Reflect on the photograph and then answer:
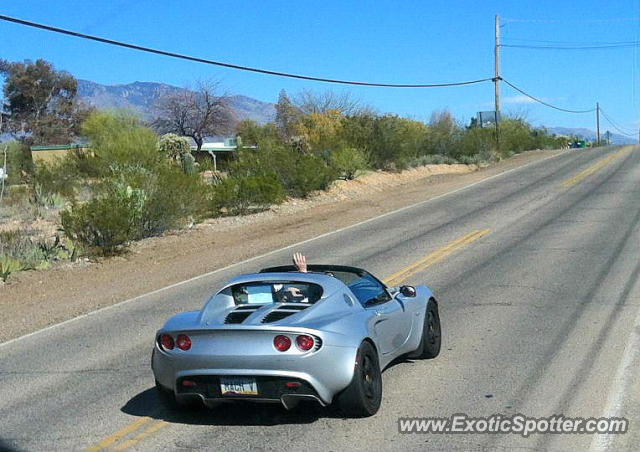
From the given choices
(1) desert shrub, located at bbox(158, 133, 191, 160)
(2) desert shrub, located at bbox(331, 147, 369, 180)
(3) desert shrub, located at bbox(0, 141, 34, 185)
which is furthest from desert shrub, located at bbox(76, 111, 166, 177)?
(2) desert shrub, located at bbox(331, 147, 369, 180)

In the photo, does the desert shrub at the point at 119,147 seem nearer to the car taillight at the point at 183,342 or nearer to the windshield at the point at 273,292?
the windshield at the point at 273,292

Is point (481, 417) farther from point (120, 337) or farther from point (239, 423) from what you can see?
point (120, 337)

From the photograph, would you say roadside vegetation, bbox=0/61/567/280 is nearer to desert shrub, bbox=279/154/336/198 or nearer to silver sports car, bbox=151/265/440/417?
desert shrub, bbox=279/154/336/198

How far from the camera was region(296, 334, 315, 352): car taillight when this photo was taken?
680 cm

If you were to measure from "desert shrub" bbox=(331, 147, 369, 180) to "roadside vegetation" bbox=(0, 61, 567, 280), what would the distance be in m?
0.04

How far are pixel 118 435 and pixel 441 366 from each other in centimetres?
364

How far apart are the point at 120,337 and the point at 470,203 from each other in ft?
64.7

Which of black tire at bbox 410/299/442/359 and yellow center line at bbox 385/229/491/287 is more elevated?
black tire at bbox 410/299/442/359

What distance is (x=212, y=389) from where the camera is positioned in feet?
22.7

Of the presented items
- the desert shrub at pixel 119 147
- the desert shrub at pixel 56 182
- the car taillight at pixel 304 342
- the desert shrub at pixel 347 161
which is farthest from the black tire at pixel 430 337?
the desert shrub at pixel 347 161

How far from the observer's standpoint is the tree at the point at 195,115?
7044cm

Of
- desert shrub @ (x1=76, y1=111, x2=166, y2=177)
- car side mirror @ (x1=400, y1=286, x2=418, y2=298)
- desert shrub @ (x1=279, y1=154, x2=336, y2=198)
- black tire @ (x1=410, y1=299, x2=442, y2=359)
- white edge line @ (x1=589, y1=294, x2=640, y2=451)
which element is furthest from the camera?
desert shrub @ (x1=279, y1=154, x2=336, y2=198)

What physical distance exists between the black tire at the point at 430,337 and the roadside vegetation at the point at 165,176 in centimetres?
1101

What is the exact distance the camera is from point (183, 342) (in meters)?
7.13
